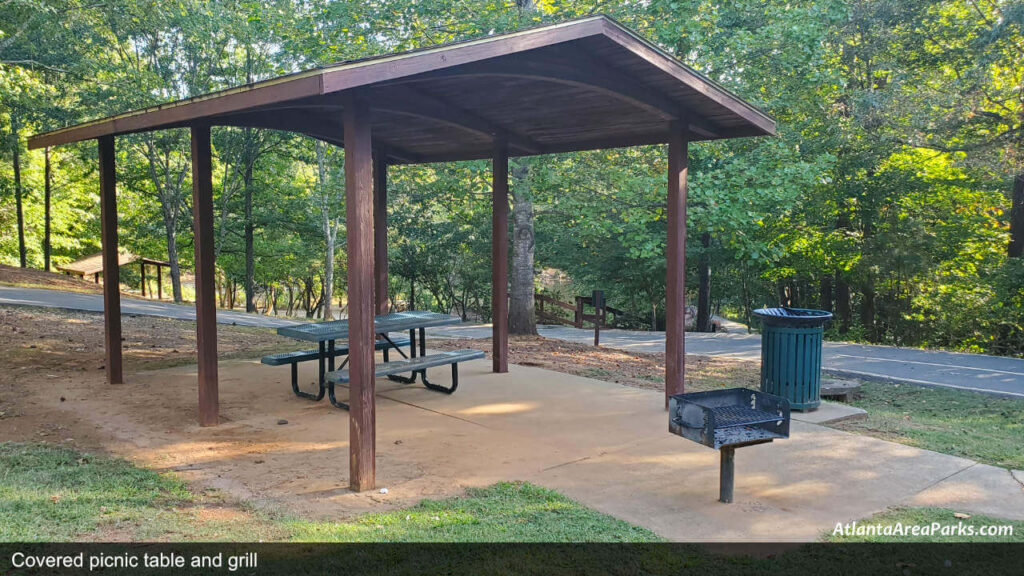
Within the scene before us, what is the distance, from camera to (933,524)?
3645 millimetres

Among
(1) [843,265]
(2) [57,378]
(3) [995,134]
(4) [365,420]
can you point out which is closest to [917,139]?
(3) [995,134]

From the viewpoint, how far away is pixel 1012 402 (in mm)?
7461

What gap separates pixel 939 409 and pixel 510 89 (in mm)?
5540

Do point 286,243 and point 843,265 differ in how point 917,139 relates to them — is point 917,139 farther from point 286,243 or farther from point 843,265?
point 286,243

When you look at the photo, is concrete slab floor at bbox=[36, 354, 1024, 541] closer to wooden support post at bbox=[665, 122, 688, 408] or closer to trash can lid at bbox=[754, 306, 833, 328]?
wooden support post at bbox=[665, 122, 688, 408]

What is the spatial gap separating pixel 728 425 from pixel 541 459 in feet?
4.92

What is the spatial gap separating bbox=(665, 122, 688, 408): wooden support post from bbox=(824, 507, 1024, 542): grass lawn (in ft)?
8.36

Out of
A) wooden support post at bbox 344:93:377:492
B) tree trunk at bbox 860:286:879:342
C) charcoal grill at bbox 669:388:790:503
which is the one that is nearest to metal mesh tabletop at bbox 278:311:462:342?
wooden support post at bbox 344:93:377:492

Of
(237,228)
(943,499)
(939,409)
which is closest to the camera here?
(943,499)

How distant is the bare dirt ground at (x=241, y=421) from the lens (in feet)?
14.2

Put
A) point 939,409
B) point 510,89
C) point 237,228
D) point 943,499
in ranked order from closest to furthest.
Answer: point 943,499 → point 510,89 → point 939,409 → point 237,228

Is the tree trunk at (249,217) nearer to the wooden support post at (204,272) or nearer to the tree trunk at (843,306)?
the wooden support post at (204,272)
